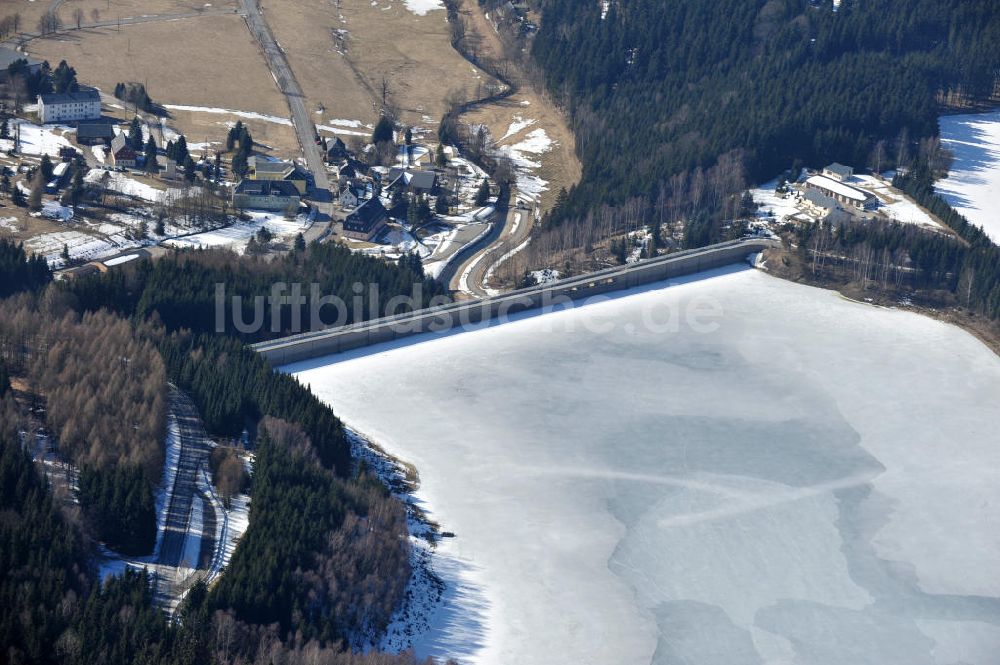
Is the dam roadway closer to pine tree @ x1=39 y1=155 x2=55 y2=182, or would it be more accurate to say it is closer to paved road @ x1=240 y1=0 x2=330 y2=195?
paved road @ x1=240 y1=0 x2=330 y2=195

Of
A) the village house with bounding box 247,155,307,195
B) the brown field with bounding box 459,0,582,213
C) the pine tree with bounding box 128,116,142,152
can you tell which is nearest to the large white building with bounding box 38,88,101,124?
the pine tree with bounding box 128,116,142,152

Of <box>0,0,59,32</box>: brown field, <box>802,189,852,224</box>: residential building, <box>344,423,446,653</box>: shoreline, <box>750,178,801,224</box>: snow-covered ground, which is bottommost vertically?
<box>344,423,446,653</box>: shoreline

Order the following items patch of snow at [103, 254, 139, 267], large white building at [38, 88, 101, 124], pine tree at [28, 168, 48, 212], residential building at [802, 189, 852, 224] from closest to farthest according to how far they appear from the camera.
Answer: patch of snow at [103, 254, 139, 267] → residential building at [802, 189, 852, 224] → pine tree at [28, 168, 48, 212] → large white building at [38, 88, 101, 124]

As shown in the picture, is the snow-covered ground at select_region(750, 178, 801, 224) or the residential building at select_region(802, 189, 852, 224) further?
the snow-covered ground at select_region(750, 178, 801, 224)

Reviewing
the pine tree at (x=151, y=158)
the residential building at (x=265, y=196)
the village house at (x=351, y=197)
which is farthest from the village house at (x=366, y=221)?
the pine tree at (x=151, y=158)

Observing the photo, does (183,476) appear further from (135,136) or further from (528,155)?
(528,155)

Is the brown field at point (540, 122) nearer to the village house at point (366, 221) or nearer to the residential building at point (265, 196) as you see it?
the village house at point (366, 221)

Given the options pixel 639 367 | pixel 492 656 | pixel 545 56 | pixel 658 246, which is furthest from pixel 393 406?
pixel 545 56
